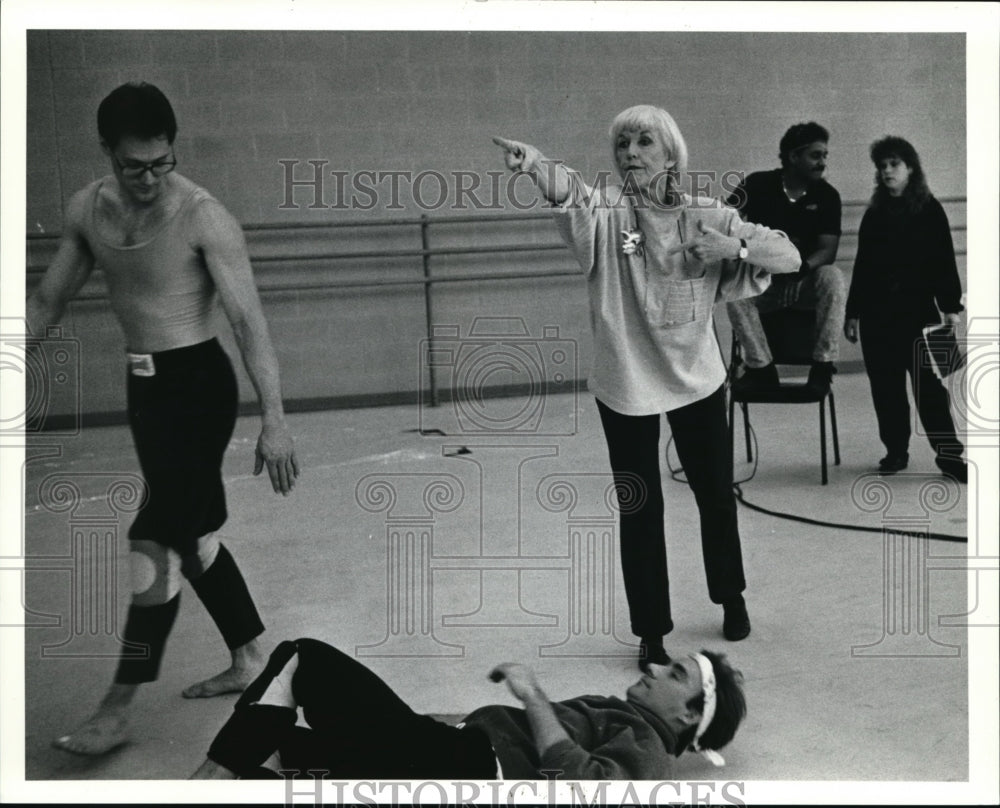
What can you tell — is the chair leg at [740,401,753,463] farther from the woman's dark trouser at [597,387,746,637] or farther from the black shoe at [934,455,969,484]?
the black shoe at [934,455,969,484]

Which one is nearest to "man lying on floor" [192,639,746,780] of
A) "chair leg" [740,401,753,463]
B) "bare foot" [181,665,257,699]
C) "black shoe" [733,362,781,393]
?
"bare foot" [181,665,257,699]

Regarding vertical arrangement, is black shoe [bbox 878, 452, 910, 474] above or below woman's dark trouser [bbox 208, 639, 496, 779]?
above

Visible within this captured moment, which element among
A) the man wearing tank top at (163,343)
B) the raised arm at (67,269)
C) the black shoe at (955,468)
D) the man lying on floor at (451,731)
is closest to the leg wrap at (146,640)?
the man wearing tank top at (163,343)

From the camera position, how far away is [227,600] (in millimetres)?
2594

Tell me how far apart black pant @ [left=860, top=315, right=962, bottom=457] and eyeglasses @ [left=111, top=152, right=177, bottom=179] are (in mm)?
1563

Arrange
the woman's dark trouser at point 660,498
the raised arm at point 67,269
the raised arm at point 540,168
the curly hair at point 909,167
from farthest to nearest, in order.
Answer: the curly hair at point 909,167 < the woman's dark trouser at point 660,498 < the raised arm at point 67,269 < the raised arm at point 540,168

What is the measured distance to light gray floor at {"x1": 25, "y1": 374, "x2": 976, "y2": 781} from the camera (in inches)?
100

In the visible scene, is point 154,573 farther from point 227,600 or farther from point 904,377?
point 904,377

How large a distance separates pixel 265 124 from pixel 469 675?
1281mm

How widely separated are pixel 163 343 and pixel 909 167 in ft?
5.47

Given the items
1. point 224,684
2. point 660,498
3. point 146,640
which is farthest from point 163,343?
point 660,498

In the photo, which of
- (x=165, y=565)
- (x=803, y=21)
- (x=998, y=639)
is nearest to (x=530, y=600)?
(x=165, y=565)

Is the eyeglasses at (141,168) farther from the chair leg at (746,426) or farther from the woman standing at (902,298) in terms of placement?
the woman standing at (902,298)

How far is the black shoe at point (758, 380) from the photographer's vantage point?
2725 mm
